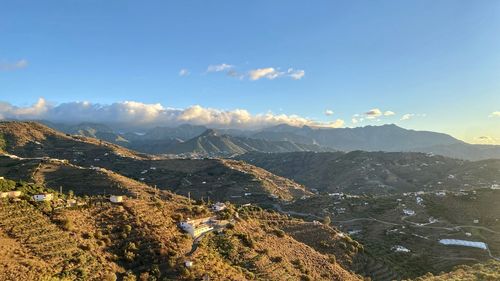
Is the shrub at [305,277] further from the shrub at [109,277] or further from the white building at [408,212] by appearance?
the white building at [408,212]

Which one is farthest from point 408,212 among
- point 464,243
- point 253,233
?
point 253,233

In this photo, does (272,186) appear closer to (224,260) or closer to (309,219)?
(309,219)

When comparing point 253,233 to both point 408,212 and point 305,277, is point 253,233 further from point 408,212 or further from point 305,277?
point 408,212

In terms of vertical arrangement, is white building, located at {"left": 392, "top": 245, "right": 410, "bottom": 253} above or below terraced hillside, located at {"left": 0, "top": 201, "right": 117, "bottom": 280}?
below

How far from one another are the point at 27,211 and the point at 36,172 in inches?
3808

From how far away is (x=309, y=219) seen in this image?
11875 cm

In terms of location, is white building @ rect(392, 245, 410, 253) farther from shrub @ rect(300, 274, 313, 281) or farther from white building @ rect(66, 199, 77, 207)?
white building @ rect(66, 199, 77, 207)

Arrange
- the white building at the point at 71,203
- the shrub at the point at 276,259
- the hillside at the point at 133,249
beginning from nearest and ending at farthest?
the hillside at the point at 133,249, the white building at the point at 71,203, the shrub at the point at 276,259

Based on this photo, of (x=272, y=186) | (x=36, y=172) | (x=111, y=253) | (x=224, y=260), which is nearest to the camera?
(x=111, y=253)

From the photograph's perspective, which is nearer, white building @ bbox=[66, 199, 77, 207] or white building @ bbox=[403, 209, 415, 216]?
white building @ bbox=[66, 199, 77, 207]

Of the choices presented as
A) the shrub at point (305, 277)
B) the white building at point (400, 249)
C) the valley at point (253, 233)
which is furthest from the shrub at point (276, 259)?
the white building at point (400, 249)

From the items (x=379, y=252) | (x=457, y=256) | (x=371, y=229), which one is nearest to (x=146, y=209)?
(x=379, y=252)

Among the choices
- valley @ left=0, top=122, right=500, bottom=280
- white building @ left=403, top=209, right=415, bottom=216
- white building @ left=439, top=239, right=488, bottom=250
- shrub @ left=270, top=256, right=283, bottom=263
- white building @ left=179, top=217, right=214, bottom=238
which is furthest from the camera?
white building @ left=403, top=209, right=415, bottom=216

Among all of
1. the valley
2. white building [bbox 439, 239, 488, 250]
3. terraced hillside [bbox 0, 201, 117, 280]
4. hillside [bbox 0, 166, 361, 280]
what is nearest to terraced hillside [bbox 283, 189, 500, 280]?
the valley
